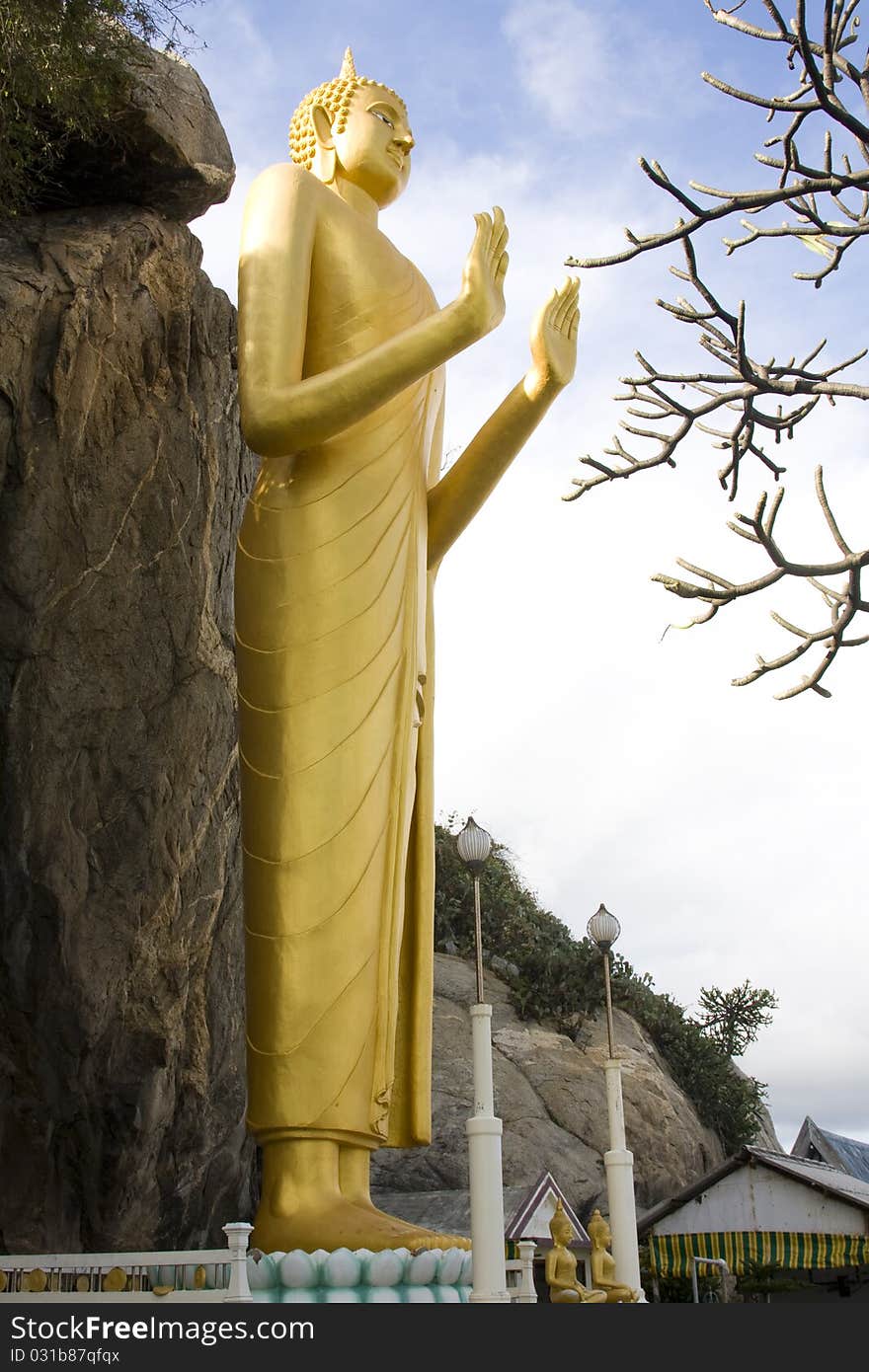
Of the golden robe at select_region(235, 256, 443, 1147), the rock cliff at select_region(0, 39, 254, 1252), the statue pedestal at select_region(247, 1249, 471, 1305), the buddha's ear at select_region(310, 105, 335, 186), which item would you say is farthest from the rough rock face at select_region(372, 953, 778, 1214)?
the buddha's ear at select_region(310, 105, 335, 186)

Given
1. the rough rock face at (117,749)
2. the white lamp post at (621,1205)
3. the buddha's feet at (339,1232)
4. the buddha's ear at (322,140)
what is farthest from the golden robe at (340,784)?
the rough rock face at (117,749)

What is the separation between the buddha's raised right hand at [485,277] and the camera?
15.2 feet

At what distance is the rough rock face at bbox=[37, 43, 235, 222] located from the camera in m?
6.62

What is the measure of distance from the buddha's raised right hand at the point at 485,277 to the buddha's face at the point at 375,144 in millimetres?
877

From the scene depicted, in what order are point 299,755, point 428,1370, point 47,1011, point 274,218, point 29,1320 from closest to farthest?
point 428,1370 → point 29,1320 → point 299,755 → point 274,218 → point 47,1011

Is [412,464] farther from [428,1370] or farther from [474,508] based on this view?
[428,1370]

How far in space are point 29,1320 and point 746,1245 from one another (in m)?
8.64

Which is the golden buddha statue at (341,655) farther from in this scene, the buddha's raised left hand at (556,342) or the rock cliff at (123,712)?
the rock cliff at (123,712)

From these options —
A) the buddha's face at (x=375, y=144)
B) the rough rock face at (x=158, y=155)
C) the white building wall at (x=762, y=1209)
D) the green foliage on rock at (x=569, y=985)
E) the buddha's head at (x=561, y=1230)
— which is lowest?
the buddha's head at (x=561, y=1230)

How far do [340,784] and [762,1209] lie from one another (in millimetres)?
7566

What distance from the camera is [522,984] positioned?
42.5 ft

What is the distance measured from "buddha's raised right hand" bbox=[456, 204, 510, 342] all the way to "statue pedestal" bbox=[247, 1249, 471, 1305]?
2746 mm

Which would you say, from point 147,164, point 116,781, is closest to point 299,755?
point 116,781

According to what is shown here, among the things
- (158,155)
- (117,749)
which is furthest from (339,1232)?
(158,155)
